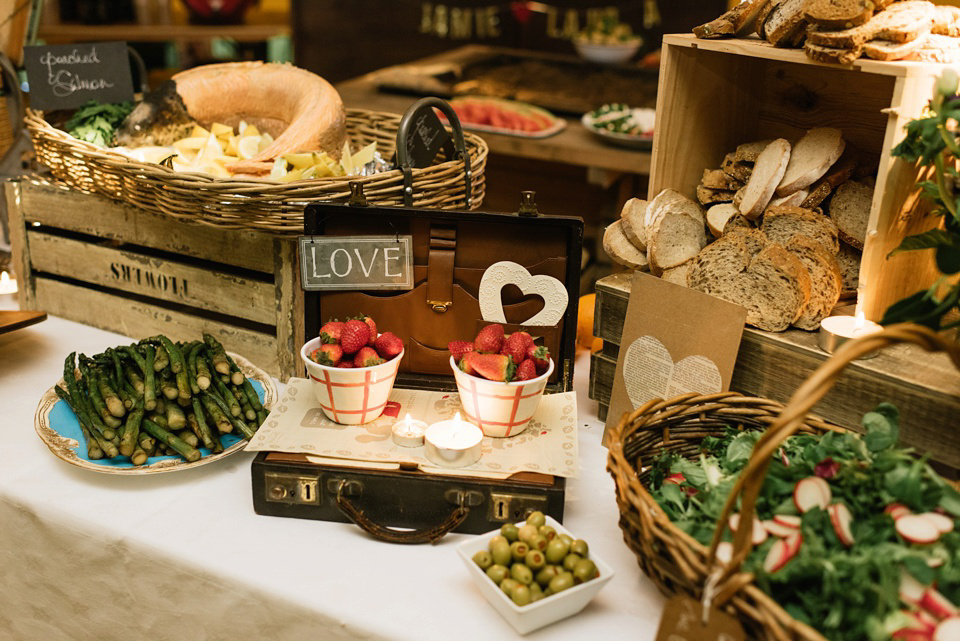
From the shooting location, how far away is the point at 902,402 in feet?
3.92

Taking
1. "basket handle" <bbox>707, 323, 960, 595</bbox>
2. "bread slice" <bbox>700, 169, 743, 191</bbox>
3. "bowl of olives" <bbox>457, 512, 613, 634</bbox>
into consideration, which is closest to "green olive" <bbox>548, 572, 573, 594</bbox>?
"bowl of olives" <bbox>457, 512, 613, 634</bbox>

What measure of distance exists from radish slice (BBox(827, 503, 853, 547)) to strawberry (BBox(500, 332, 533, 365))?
499 millimetres

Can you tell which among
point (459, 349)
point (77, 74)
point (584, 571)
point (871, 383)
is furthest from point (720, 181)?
point (77, 74)

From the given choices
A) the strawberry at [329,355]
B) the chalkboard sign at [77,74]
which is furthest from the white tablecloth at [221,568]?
the chalkboard sign at [77,74]

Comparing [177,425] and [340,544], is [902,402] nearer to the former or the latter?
[340,544]

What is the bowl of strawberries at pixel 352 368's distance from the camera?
1.28 m

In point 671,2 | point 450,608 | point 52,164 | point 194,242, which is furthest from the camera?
point 671,2

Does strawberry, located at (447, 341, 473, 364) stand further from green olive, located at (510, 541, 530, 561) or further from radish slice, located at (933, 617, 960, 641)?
radish slice, located at (933, 617, 960, 641)

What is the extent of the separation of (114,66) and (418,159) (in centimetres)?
95

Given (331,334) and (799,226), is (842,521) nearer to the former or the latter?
(799,226)

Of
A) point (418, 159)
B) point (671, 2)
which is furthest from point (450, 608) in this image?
point (671, 2)

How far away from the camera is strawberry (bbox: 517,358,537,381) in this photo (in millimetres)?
1275

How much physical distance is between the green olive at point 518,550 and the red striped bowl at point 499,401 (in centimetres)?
27

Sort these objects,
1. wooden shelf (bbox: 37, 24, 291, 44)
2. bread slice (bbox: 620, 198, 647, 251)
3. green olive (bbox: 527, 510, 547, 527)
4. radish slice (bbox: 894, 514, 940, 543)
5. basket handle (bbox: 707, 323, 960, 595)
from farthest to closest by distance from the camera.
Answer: wooden shelf (bbox: 37, 24, 291, 44) → bread slice (bbox: 620, 198, 647, 251) → green olive (bbox: 527, 510, 547, 527) → radish slice (bbox: 894, 514, 940, 543) → basket handle (bbox: 707, 323, 960, 595)
